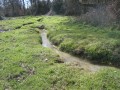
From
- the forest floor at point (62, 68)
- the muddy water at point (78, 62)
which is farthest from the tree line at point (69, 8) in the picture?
the muddy water at point (78, 62)

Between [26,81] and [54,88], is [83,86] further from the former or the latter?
[26,81]

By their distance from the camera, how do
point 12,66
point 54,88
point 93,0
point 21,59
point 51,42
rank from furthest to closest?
1. point 93,0
2. point 51,42
3. point 21,59
4. point 12,66
5. point 54,88

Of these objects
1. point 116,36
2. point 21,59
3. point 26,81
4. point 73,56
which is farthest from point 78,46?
point 26,81

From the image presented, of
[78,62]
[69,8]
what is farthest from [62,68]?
[69,8]

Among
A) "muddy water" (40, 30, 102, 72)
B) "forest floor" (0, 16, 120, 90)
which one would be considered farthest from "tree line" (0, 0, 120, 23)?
"muddy water" (40, 30, 102, 72)

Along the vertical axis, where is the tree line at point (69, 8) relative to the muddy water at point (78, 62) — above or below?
above

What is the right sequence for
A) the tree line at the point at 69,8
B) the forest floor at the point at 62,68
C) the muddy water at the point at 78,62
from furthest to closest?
1. the tree line at the point at 69,8
2. the muddy water at the point at 78,62
3. the forest floor at the point at 62,68

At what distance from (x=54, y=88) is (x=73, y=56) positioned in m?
7.53

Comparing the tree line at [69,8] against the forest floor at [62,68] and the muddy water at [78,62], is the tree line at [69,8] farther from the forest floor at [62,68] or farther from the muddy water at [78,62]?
the muddy water at [78,62]

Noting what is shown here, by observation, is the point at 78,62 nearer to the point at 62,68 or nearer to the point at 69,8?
the point at 62,68

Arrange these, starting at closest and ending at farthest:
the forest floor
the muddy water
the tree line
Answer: the forest floor
the muddy water
the tree line

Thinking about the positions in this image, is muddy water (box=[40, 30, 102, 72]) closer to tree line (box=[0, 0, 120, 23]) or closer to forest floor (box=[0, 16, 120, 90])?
forest floor (box=[0, 16, 120, 90])

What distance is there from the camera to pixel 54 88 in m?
12.8

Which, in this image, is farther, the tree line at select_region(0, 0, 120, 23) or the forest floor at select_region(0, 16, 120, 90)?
the tree line at select_region(0, 0, 120, 23)
